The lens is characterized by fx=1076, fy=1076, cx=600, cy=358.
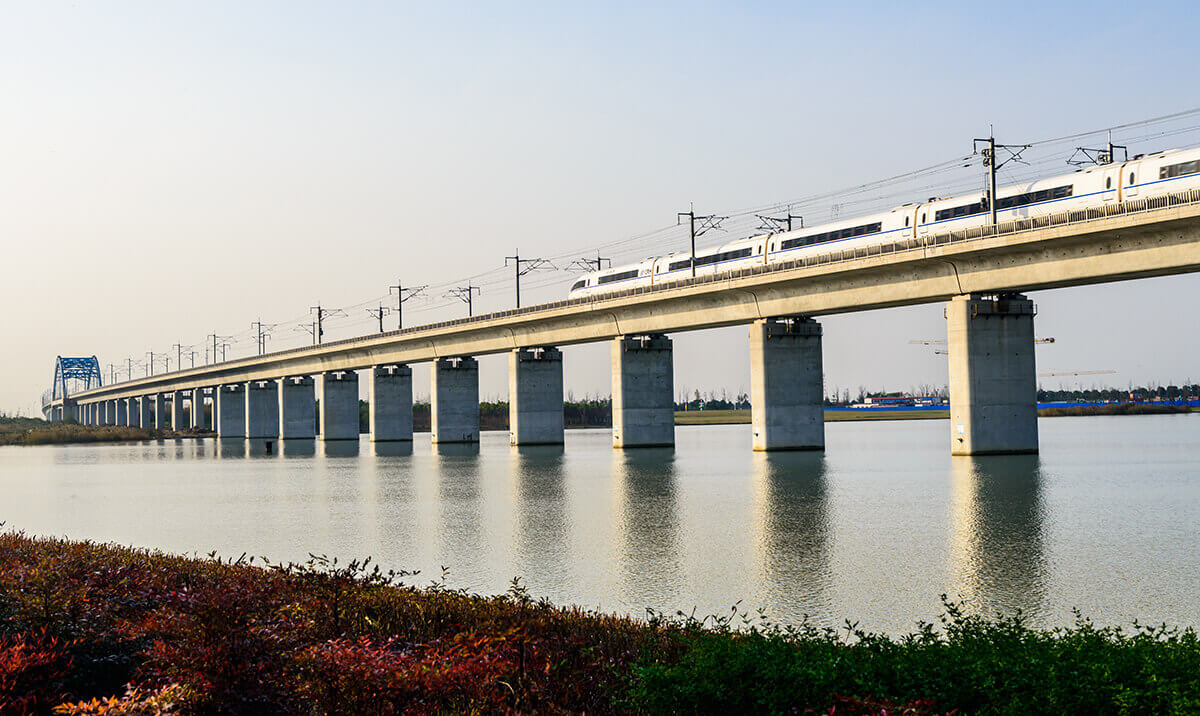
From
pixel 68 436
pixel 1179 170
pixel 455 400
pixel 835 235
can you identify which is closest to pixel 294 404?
pixel 68 436

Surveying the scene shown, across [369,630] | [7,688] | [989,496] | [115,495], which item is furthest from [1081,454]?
[7,688]

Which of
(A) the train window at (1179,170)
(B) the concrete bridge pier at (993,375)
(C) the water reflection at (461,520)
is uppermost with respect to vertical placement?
(A) the train window at (1179,170)

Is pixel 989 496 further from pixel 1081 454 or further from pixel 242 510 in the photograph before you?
pixel 1081 454

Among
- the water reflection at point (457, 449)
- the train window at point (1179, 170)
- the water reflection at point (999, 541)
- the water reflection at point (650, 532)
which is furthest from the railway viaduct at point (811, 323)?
the water reflection at point (650, 532)

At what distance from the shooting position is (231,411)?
17038cm

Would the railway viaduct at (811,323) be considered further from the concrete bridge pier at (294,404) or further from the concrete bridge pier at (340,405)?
the concrete bridge pier at (294,404)

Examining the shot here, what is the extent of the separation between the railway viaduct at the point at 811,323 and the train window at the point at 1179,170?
205 inches

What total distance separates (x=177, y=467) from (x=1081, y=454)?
56.4m

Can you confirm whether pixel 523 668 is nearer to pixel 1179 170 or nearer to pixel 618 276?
pixel 1179 170

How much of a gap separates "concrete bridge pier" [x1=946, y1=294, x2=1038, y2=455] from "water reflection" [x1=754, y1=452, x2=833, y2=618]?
32.7 feet

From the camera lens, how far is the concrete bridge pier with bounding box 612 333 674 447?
79.8m

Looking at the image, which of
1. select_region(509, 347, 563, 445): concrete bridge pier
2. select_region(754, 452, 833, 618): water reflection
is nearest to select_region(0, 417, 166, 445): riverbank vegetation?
select_region(509, 347, 563, 445): concrete bridge pier

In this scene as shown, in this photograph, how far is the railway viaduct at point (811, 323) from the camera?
4884 centimetres

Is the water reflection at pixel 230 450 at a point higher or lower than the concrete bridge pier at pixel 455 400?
lower
